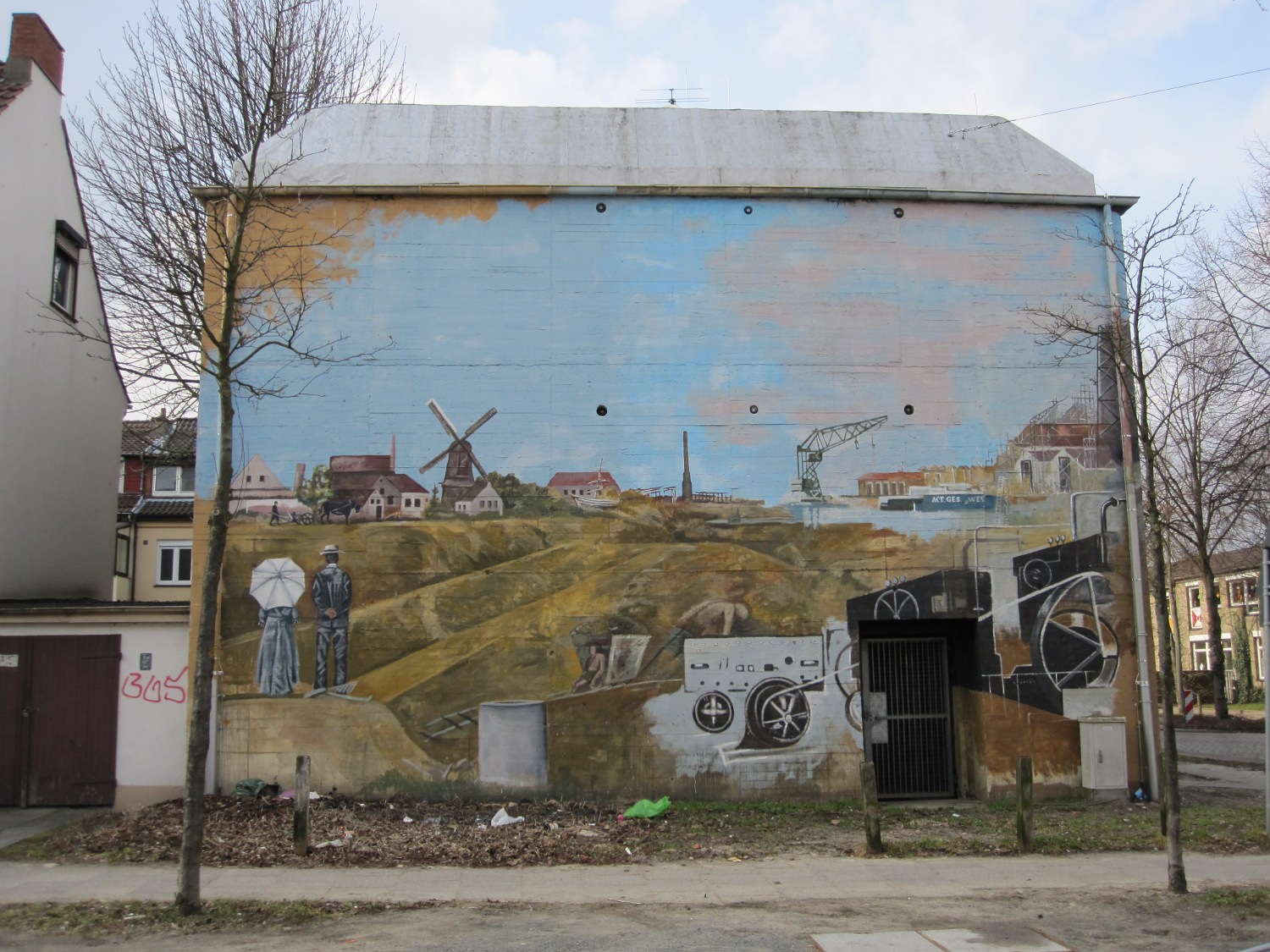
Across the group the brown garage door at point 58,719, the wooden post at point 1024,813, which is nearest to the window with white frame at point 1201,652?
the wooden post at point 1024,813

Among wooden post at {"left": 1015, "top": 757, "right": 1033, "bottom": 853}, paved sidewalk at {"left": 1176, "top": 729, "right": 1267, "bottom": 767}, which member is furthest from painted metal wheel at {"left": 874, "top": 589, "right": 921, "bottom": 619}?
paved sidewalk at {"left": 1176, "top": 729, "right": 1267, "bottom": 767}

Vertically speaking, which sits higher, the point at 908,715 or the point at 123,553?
the point at 123,553

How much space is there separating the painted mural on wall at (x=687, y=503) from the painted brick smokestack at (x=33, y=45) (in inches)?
323

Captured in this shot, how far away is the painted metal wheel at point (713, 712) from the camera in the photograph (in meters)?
13.0

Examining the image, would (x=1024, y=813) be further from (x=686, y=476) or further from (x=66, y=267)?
(x=66, y=267)

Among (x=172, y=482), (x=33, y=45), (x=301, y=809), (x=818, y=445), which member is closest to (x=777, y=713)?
(x=818, y=445)

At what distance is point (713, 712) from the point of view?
13.0 m

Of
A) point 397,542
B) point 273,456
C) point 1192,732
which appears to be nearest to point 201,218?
point 273,456

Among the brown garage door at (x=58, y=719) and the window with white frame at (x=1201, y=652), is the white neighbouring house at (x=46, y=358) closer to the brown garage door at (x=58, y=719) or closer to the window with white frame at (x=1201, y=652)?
the brown garage door at (x=58, y=719)

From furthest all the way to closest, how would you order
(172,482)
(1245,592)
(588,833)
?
(1245,592) → (172,482) → (588,833)

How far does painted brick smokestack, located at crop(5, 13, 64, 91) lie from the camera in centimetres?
1703

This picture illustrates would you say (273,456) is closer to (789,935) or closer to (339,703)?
(339,703)

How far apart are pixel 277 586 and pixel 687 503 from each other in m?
5.38

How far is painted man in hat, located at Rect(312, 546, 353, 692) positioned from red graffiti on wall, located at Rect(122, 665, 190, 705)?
1747 mm
